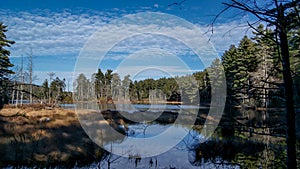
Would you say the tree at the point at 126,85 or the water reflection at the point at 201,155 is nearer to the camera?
the water reflection at the point at 201,155

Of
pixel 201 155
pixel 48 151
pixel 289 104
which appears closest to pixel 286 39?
pixel 289 104

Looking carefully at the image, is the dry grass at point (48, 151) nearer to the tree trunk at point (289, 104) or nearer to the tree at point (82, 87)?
the tree trunk at point (289, 104)

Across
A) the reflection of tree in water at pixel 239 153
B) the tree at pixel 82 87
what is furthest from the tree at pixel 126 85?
the reflection of tree in water at pixel 239 153

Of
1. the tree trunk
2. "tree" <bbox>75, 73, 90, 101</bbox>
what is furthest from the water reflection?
"tree" <bbox>75, 73, 90, 101</bbox>

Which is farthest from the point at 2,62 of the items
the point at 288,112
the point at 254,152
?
the point at 288,112

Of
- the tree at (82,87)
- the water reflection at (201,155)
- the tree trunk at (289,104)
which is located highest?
the tree at (82,87)

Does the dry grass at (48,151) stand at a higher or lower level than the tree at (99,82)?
lower

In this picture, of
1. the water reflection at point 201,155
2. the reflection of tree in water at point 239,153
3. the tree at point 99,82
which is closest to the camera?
the water reflection at point 201,155

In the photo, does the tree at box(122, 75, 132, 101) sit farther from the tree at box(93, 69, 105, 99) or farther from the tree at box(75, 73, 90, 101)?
the tree at box(75, 73, 90, 101)

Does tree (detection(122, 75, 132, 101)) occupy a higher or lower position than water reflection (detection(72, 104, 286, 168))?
higher

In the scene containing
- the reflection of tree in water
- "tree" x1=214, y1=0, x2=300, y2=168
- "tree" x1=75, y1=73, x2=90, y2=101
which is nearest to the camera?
"tree" x1=214, y1=0, x2=300, y2=168

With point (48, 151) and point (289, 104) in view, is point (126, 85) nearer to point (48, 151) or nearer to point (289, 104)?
point (48, 151)

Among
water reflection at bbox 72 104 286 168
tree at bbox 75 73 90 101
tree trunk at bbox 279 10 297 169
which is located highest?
tree at bbox 75 73 90 101

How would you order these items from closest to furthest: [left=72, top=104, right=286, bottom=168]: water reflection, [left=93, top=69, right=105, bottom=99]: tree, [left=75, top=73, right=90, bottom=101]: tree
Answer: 1. [left=72, top=104, right=286, bottom=168]: water reflection
2. [left=93, top=69, right=105, bottom=99]: tree
3. [left=75, top=73, right=90, bottom=101]: tree
